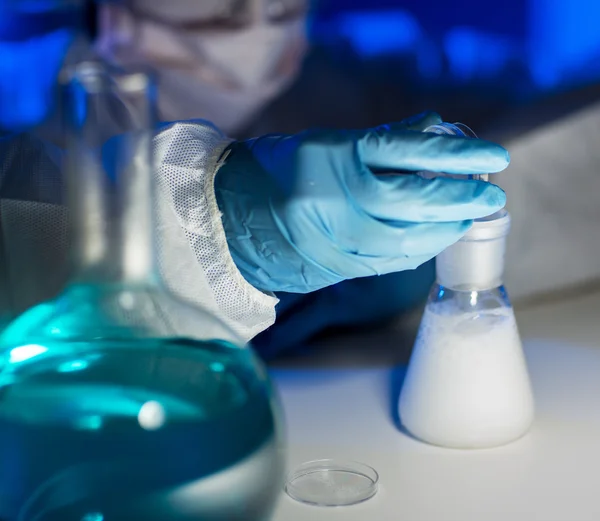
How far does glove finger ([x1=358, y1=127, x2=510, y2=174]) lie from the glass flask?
1.06 feet

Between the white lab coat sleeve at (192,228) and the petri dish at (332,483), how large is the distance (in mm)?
218

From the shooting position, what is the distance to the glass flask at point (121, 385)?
485mm

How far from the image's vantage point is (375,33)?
1689mm

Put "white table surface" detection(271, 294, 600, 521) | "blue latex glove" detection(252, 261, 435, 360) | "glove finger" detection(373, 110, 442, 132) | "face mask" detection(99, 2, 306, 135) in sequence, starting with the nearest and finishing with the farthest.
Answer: "white table surface" detection(271, 294, 600, 521)
"glove finger" detection(373, 110, 442, 132)
"blue latex glove" detection(252, 261, 435, 360)
"face mask" detection(99, 2, 306, 135)

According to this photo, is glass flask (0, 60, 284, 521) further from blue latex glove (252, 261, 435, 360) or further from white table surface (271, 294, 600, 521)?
blue latex glove (252, 261, 435, 360)

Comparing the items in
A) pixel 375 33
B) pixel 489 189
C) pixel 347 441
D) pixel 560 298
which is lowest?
pixel 560 298

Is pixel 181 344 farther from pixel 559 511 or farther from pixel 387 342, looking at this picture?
pixel 387 342

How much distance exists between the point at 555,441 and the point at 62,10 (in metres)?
1.33

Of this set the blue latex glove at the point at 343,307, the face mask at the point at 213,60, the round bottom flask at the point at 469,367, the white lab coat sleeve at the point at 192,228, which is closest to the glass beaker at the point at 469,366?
the round bottom flask at the point at 469,367

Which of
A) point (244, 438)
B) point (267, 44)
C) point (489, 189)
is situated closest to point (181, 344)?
point (244, 438)

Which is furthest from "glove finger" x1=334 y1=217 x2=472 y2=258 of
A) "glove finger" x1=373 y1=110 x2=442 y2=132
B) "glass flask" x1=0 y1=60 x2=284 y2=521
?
"glass flask" x1=0 y1=60 x2=284 y2=521

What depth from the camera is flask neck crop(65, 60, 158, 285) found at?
50 cm

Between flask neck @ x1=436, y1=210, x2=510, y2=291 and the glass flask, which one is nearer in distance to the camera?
the glass flask

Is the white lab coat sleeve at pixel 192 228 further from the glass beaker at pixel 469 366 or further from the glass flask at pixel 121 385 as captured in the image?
the glass flask at pixel 121 385
